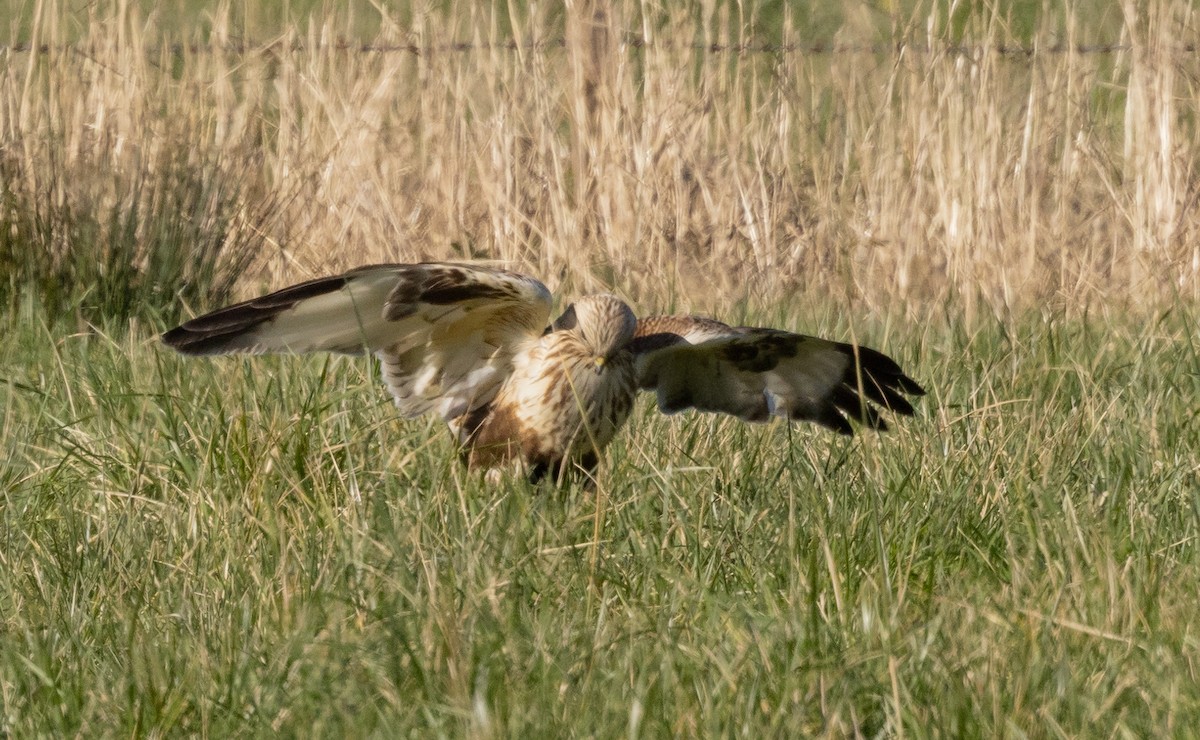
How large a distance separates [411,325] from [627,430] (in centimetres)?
63

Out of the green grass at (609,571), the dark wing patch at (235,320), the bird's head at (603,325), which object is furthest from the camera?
the bird's head at (603,325)

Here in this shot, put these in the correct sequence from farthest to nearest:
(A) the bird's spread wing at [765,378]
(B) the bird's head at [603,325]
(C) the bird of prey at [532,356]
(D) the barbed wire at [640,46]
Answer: (D) the barbed wire at [640,46] → (A) the bird's spread wing at [765,378] → (B) the bird's head at [603,325] → (C) the bird of prey at [532,356]

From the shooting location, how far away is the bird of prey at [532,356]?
3441mm

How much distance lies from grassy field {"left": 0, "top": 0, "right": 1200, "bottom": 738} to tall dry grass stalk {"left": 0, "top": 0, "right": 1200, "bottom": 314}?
2 cm

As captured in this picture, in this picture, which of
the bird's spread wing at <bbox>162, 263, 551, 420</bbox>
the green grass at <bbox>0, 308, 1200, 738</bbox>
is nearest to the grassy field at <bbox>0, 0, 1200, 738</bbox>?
the green grass at <bbox>0, 308, 1200, 738</bbox>

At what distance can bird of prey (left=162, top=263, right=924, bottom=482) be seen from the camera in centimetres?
344

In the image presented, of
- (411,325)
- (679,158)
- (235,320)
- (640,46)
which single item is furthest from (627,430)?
(640,46)

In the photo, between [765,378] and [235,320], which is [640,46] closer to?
[765,378]

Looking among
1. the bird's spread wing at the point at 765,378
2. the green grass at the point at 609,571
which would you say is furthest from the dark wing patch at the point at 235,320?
the bird's spread wing at the point at 765,378

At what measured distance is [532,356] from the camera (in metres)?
3.74

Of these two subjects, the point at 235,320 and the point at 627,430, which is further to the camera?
the point at 627,430

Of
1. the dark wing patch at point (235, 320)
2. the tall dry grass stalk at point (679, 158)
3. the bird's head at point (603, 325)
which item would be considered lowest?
the tall dry grass stalk at point (679, 158)

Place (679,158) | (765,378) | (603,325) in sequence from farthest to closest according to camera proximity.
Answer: (679,158) < (765,378) < (603,325)

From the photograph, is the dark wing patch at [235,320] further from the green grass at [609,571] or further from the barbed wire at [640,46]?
the barbed wire at [640,46]
